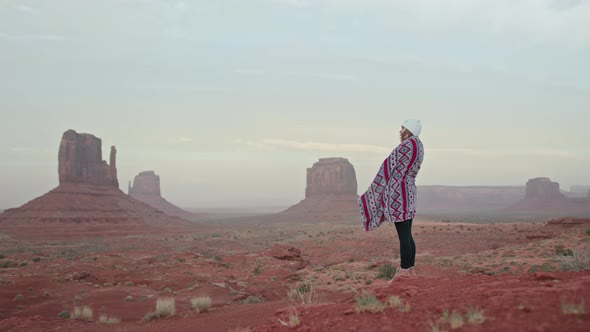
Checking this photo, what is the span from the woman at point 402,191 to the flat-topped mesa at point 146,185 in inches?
5907

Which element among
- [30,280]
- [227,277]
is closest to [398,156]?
[227,277]

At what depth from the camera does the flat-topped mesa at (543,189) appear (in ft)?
444

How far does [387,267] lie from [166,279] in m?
8.41

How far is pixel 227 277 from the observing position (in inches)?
663

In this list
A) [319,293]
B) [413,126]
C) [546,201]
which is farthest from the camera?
[546,201]

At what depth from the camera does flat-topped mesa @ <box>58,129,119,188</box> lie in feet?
240

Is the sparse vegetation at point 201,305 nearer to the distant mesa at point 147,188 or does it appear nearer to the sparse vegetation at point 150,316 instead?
the sparse vegetation at point 150,316

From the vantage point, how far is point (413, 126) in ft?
20.4

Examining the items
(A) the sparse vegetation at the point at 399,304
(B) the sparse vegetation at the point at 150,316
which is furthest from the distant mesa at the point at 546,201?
(A) the sparse vegetation at the point at 399,304

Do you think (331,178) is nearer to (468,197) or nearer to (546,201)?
(546,201)

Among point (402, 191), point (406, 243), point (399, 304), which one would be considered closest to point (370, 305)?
point (399, 304)

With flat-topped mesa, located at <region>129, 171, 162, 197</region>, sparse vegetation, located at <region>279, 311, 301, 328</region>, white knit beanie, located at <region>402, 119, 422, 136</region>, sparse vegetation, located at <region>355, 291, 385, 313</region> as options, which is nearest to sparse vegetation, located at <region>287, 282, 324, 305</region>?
sparse vegetation, located at <region>279, 311, 301, 328</region>

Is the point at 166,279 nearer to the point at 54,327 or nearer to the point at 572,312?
the point at 54,327

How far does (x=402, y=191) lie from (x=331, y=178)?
11581 cm
